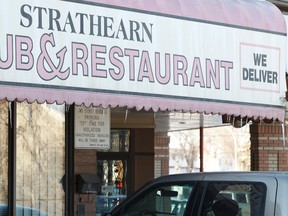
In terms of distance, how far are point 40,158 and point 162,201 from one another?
3.84 meters

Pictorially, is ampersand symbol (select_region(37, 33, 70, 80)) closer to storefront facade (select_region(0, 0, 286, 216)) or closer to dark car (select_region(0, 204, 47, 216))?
storefront facade (select_region(0, 0, 286, 216))

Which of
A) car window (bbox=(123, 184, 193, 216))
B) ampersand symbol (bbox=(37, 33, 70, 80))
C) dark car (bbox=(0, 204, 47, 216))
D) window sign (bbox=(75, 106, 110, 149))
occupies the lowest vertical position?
dark car (bbox=(0, 204, 47, 216))

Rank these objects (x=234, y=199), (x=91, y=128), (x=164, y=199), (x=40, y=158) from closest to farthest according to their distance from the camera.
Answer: (x=234, y=199) → (x=164, y=199) → (x=40, y=158) → (x=91, y=128)

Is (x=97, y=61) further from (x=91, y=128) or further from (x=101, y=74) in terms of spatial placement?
(x=91, y=128)

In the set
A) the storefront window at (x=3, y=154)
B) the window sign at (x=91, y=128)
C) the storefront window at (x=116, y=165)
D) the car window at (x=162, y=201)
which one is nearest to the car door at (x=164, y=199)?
the car window at (x=162, y=201)

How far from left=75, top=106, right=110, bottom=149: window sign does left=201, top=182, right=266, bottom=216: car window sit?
4.36 m

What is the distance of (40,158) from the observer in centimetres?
1153

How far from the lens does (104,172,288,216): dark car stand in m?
Answer: 7.16

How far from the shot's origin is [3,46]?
821 cm

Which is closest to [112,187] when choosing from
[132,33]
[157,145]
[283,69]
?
[157,145]

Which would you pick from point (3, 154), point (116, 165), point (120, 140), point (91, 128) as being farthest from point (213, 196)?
point (120, 140)

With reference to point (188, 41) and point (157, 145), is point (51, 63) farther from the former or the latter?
point (157, 145)

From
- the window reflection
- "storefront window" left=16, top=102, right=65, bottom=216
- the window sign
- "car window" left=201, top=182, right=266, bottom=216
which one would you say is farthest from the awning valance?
the window reflection

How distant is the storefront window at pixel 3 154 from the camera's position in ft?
36.0
